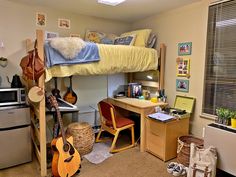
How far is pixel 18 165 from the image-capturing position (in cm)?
252

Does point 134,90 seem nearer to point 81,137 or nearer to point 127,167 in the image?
point 81,137

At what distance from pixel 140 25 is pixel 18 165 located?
3309 mm

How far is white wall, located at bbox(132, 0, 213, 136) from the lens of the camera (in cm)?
276

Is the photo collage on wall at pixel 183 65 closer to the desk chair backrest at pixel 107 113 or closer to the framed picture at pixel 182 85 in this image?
the framed picture at pixel 182 85

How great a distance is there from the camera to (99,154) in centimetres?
286

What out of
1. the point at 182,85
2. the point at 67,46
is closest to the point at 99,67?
the point at 67,46

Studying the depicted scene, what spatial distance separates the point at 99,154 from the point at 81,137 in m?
0.40

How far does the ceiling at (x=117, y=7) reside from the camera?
280 centimetres

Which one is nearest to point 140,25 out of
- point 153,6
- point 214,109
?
point 153,6

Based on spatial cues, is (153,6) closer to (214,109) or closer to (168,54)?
(168,54)

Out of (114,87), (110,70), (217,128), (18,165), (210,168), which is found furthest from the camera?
(114,87)

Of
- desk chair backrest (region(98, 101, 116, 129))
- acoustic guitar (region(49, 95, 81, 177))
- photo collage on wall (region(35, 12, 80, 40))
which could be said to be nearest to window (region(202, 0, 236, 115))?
desk chair backrest (region(98, 101, 116, 129))

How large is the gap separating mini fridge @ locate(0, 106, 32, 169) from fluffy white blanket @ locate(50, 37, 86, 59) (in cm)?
93

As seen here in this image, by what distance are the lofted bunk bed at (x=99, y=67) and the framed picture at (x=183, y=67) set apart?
0.33 m
